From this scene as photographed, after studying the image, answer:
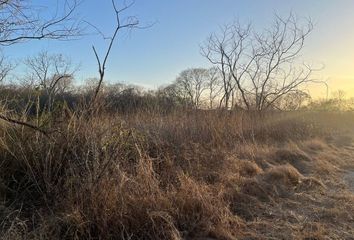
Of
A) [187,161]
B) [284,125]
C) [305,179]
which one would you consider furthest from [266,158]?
[284,125]

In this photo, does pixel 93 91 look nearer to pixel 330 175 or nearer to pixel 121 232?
pixel 121 232

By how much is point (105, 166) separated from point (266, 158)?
21.6ft

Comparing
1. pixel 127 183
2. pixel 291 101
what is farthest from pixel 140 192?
pixel 291 101

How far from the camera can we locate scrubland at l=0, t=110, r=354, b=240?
476cm

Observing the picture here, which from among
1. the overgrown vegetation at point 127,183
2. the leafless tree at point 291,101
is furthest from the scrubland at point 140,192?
the leafless tree at point 291,101

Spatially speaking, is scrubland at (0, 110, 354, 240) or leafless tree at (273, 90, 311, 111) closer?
scrubland at (0, 110, 354, 240)

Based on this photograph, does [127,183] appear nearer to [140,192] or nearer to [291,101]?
[140,192]

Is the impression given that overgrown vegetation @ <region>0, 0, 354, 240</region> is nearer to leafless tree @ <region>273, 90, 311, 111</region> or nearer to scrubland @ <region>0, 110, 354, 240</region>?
scrubland @ <region>0, 110, 354, 240</region>

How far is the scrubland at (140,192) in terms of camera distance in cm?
476

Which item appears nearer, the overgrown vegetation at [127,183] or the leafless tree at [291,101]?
the overgrown vegetation at [127,183]

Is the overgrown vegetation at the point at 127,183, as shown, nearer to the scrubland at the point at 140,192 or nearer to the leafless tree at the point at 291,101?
the scrubland at the point at 140,192

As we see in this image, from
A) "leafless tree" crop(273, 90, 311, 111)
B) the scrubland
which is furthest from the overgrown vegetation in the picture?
"leafless tree" crop(273, 90, 311, 111)

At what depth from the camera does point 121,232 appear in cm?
461

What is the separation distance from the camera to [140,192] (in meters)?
5.30
